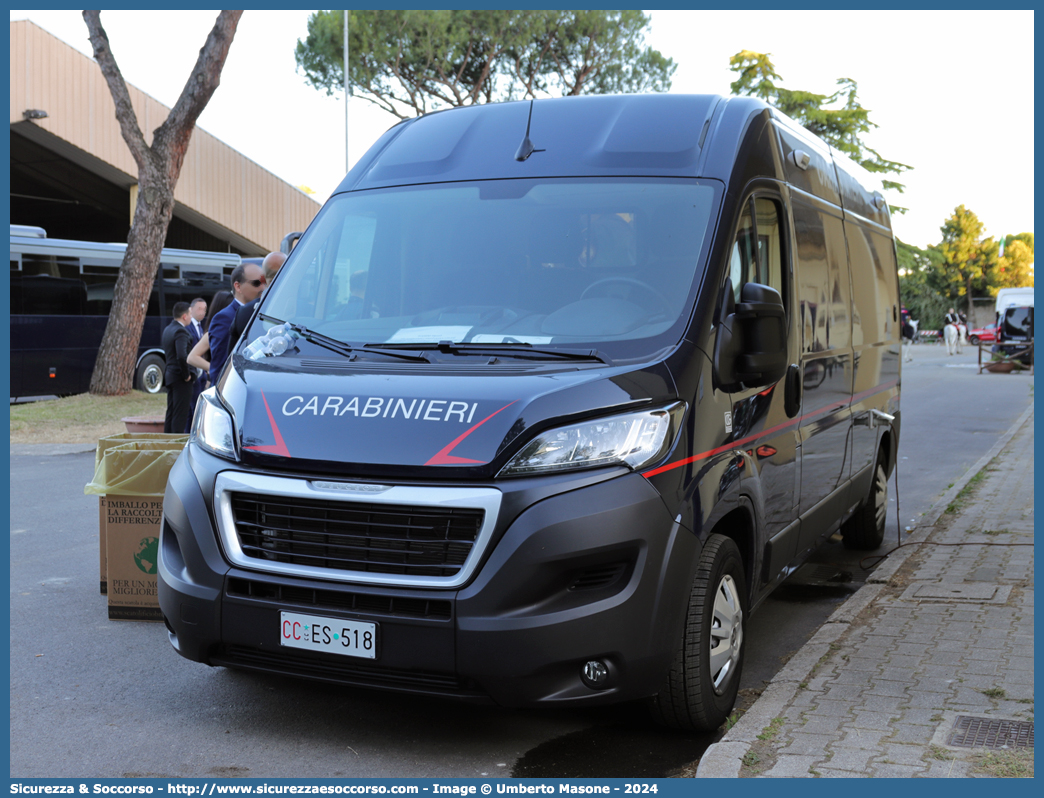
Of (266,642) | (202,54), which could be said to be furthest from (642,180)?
(202,54)

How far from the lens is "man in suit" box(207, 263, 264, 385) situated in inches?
288

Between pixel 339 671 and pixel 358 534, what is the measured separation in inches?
19.3

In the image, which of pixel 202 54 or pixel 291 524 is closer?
pixel 291 524

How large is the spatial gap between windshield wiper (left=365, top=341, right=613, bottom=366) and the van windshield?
1.2 inches

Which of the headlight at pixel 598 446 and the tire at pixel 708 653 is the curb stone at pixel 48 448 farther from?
the headlight at pixel 598 446

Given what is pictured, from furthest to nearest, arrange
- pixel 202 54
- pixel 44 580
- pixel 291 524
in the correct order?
pixel 202 54, pixel 44 580, pixel 291 524

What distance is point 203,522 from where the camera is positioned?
3.77 meters

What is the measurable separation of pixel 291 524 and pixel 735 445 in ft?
5.54

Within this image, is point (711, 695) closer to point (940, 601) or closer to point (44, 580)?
point (940, 601)

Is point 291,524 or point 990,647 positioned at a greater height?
point 291,524

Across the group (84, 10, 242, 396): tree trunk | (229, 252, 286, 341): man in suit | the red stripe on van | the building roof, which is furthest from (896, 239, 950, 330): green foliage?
the red stripe on van

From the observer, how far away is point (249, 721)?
412 cm

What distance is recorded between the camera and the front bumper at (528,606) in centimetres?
339

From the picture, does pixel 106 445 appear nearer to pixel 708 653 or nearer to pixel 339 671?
pixel 339 671
